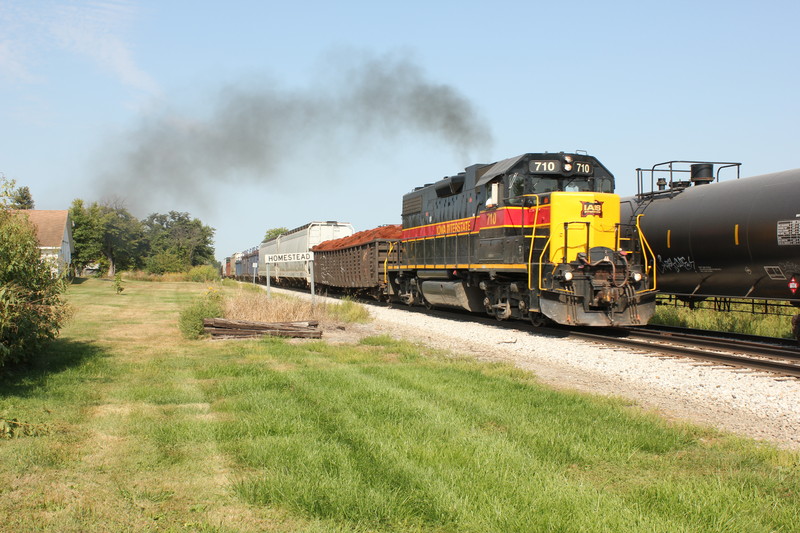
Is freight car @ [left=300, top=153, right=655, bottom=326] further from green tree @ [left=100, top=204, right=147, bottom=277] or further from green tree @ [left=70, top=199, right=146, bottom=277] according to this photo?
green tree @ [left=100, top=204, right=147, bottom=277]

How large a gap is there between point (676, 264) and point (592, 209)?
274cm

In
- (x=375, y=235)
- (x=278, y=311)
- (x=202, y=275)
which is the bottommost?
(x=278, y=311)

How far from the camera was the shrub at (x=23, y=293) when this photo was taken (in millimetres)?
7258

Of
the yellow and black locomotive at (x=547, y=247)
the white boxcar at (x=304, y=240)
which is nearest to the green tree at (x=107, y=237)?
the white boxcar at (x=304, y=240)

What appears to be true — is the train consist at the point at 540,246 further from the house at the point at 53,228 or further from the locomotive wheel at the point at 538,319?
the house at the point at 53,228

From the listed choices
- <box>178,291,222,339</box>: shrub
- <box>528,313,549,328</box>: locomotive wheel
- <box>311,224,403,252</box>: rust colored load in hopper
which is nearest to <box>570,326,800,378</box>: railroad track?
<box>528,313,549,328</box>: locomotive wheel

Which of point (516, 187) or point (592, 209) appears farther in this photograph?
point (516, 187)

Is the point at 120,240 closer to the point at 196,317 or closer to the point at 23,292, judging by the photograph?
the point at 196,317

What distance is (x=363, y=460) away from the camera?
15.7 ft

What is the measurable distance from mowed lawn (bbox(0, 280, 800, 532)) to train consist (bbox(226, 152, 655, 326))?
5109 millimetres

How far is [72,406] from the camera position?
265 inches

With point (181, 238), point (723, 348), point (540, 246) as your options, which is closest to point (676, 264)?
point (723, 348)

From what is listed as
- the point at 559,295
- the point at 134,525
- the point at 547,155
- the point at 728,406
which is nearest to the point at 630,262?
the point at 559,295

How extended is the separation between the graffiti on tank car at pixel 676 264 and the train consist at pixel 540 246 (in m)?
0.32
